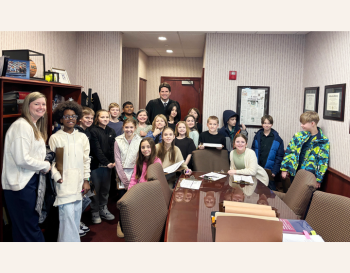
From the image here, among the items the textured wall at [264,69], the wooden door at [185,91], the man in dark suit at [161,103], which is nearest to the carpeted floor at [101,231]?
the man in dark suit at [161,103]

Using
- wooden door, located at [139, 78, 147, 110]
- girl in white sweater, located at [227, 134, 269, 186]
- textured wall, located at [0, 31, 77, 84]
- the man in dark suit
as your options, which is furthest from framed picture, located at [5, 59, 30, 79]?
wooden door, located at [139, 78, 147, 110]

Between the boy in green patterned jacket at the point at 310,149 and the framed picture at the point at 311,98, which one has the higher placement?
the framed picture at the point at 311,98

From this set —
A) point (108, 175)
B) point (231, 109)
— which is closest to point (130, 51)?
point (231, 109)

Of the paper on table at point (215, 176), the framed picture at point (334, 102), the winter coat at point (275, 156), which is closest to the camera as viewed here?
the paper on table at point (215, 176)

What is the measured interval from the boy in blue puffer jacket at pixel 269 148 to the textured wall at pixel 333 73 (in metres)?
0.63

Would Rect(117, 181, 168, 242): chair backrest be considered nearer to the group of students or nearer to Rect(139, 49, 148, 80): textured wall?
the group of students

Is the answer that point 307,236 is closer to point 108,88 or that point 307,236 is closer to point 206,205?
point 206,205

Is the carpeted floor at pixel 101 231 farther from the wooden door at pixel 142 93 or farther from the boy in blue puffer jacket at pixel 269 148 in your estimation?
the wooden door at pixel 142 93

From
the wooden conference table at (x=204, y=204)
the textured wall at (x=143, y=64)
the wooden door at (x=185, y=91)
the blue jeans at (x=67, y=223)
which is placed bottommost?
the blue jeans at (x=67, y=223)

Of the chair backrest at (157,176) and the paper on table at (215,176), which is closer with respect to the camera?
the chair backrest at (157,176)

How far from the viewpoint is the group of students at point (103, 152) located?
2.28m

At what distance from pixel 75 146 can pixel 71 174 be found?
0.26 metres

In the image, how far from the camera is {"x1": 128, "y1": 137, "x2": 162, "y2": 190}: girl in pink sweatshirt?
9.70ft

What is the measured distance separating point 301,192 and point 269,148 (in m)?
1.86
